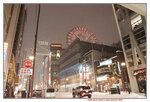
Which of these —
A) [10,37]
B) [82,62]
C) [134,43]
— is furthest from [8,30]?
[82,62]

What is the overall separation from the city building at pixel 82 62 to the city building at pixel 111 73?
2688mm

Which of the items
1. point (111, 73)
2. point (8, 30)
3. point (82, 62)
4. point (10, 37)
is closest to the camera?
point (8, 30)

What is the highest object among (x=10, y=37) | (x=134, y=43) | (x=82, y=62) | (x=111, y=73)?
(x=134, y=43)

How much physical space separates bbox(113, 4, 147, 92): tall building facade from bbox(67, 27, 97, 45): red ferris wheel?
18.0 meters

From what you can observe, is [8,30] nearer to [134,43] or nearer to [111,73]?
[134,43]

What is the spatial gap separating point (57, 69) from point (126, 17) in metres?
52.1

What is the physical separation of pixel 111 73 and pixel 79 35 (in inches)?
618

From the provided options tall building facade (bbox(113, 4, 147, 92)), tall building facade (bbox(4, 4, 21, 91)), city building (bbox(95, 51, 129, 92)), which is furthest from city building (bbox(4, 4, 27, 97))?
city building (bbox(95, 51, 129, 92))

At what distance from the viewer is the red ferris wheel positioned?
3903cm

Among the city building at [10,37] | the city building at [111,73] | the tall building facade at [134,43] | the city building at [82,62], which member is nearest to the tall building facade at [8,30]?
the city building at [10,37]

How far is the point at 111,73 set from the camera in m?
29.7

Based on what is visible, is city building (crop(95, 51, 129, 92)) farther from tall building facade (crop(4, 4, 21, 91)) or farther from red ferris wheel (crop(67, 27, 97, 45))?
tall building facade (crop(4, 4, 21, 91))

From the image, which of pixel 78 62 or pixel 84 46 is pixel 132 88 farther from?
pixel 84 46

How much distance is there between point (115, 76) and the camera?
92.9 ft
